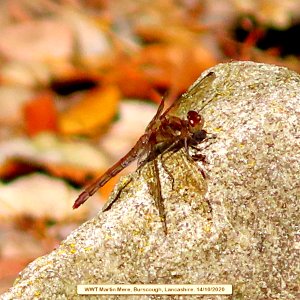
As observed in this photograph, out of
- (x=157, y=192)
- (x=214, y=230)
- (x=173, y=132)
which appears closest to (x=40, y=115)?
(x=173, y=132)

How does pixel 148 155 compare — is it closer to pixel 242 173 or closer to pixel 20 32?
pixel 242 173

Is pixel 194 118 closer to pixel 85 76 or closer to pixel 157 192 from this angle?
pixel 157 192

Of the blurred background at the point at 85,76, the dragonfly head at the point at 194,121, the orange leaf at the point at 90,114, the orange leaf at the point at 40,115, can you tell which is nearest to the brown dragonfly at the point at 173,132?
the dragonfly head at the point at 194,121

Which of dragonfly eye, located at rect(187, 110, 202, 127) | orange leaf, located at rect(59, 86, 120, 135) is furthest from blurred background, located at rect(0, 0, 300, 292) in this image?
dragonfly eye, located at rect(187, 110, 202, 127)

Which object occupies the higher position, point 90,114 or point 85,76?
point 85,76

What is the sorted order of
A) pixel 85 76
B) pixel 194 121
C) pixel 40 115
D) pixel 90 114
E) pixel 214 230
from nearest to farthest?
pixel 214 230 → pixel 194 121 → pixel 90 114 → pixel 40 115 → pixel 85 76

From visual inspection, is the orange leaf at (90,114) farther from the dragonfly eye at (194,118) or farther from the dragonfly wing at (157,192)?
the dragonfly wing at (157,192)

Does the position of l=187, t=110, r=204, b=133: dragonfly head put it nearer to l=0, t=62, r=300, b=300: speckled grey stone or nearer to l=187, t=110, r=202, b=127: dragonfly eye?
l=187, t=110, r=202, b=127: dragonfly eye
